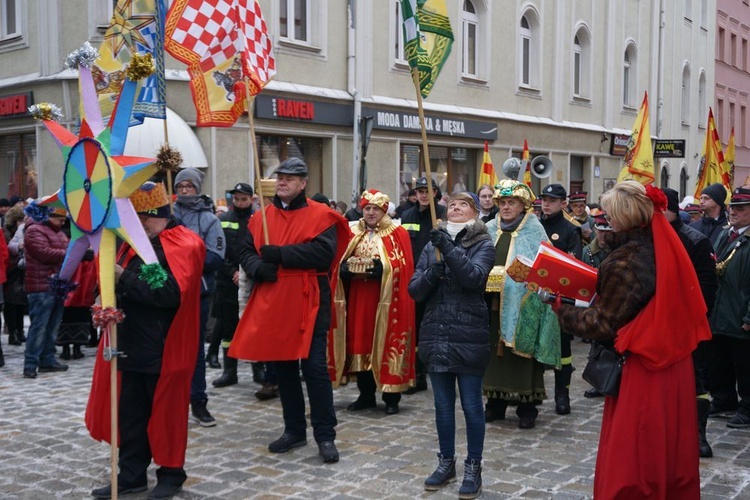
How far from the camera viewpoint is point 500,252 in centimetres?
743

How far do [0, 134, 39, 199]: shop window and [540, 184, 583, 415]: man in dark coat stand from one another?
12.3 m

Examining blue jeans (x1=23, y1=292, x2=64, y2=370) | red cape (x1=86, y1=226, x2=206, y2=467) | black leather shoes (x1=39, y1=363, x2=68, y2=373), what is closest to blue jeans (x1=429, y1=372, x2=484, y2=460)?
red cape (x1=86, y1=226, x2=206, y2=467)

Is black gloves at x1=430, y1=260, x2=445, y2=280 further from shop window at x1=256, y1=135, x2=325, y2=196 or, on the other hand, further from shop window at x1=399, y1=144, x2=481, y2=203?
shop window at x1=399, y1=144, x2=481, y2=203

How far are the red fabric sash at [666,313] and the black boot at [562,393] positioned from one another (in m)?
3.18

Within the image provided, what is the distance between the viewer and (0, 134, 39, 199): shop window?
57.8 ft

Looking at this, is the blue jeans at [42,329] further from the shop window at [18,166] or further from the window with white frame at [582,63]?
the window with white frame at [582,63]

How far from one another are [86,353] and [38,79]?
731cm

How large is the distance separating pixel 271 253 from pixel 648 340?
273 centimetres

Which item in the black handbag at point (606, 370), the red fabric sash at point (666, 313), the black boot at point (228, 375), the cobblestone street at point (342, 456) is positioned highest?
the red fabric sash at point (666, 313)

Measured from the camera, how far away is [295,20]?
59.5ft

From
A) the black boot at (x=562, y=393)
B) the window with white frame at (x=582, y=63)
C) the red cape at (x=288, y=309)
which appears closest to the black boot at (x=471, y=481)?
the red cape at (x=288, y=309)

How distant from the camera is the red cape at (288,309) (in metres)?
6.35

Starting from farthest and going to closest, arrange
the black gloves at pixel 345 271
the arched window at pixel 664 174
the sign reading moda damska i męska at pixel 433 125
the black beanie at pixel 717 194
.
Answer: the arched window at pixel 664 174
the sign reading moda damska i męska at pixel 433 125
the black beanie at pixel 717 194
the black gloves at pixel 345 271

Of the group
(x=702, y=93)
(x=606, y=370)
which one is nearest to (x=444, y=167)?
(x=606, y=370)
